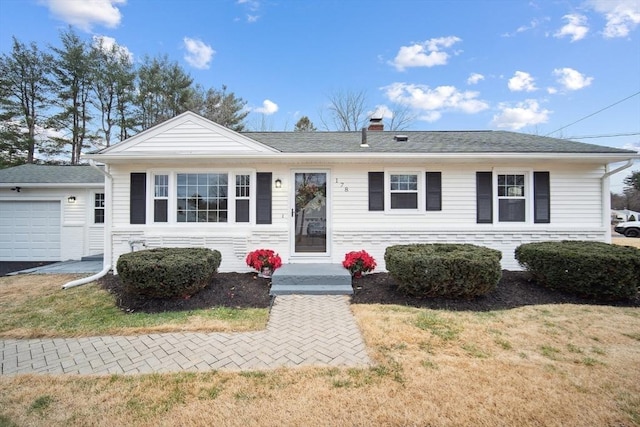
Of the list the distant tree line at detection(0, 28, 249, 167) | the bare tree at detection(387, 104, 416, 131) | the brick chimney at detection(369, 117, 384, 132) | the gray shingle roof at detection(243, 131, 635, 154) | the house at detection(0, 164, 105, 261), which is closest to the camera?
the gray shingle roof at detection(243, 131, 635, 154)

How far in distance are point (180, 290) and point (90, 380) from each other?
2093 millimetres

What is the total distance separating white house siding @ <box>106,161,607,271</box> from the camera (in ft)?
22.5

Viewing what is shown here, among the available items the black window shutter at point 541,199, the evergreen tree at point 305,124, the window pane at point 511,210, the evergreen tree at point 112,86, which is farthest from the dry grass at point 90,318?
the evergreen tree at point 305,124

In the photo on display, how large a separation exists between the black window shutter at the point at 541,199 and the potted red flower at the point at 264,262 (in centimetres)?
633

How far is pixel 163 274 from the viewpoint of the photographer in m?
4.67

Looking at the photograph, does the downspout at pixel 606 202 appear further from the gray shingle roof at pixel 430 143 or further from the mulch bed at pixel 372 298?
the mulch bed at pixel 372 298

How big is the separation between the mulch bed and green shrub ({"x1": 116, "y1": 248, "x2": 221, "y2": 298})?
20 cm

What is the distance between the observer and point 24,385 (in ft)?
8.84

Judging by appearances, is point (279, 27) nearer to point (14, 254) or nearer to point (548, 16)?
point (548, 16)

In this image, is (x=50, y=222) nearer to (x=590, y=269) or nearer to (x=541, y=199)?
(x=590, y=269)

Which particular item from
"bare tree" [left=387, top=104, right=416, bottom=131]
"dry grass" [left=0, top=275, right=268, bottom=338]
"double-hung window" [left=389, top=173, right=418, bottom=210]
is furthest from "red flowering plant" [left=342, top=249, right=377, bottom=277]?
"bare tree" [left=387, top=104, right=416, bottom=131]

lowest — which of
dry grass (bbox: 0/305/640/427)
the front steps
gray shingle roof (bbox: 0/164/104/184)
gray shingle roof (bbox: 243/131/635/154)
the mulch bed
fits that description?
dry grass (bbox: 0/305/640/427)

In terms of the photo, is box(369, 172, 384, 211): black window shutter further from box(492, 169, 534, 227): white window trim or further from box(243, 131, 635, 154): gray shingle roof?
box(492, 169, 534, 227): white window trim

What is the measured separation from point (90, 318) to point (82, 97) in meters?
18.9
